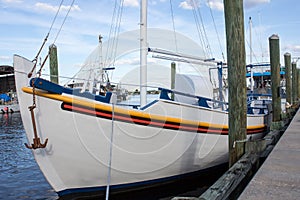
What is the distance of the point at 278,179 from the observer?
3902 millimetres

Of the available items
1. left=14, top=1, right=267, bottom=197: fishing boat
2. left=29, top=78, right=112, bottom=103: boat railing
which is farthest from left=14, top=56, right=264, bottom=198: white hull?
left=29, top=78, right=112, bottom=103: boat railing

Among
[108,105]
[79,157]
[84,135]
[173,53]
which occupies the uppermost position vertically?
[173,53]

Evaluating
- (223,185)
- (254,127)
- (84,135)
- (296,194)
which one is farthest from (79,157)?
(254,127)

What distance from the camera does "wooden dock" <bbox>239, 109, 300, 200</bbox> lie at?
11.2ft

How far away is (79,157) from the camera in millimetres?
5555

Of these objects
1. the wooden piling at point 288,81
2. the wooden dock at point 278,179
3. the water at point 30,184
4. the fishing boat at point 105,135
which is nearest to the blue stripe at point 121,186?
the fishing boat at point 105,135

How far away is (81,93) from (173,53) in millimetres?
3059

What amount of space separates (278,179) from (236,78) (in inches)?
84.9

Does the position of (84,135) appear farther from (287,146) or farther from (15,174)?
(15,174)

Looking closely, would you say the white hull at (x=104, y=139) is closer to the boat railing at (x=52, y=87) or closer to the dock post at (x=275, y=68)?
the boat railing at (x=52, y=87)

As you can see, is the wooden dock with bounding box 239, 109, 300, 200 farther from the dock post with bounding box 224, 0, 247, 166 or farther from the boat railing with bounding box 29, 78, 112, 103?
the boat railing with bounding box 29, 78, 112, 103

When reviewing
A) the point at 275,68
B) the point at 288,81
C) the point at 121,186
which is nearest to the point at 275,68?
the point at 275,68

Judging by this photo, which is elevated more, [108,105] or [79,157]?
[108,105]

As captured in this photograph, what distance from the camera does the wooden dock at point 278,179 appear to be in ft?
11.2
